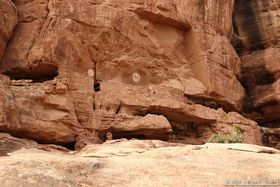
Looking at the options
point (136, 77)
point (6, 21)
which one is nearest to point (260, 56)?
point (136, 77)

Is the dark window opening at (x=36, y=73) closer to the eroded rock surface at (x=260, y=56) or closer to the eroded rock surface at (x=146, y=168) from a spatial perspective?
the eroded rock surface at (x=146, y=168)

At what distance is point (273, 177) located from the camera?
1061 centimetres

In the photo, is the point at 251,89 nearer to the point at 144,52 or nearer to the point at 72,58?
the point at 144,52

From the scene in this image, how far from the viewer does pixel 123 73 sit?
845 inches

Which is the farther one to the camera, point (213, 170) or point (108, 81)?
point (108, 81)

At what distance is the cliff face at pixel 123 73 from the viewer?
18.1 metres

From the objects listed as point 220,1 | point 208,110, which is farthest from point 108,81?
point 220,1

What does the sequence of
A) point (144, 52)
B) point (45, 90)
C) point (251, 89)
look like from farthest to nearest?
point (251, 89) < point (144, 52) < point (45, 90)

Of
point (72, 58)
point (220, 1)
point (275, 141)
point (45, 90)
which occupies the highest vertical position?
point (220, 1)

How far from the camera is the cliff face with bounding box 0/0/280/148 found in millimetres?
18125

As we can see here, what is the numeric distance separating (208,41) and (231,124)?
429 cm

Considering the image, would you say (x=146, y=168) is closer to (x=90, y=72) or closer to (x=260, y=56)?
(x=90, y=72)

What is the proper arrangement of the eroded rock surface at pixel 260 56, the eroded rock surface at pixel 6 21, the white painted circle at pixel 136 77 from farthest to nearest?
the eroded rock surface at pixel 260 56, the white painted circle at pixel 136 77, the eroded rock surface at pixel 6 21

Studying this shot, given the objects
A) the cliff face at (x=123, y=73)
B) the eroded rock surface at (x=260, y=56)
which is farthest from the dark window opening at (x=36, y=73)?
the eroded rock surface at (x=260, y=56)
